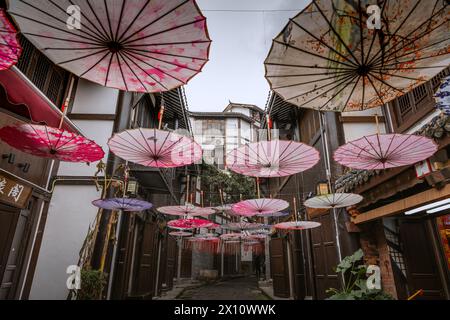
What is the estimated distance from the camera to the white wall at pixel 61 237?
7789 millimetres

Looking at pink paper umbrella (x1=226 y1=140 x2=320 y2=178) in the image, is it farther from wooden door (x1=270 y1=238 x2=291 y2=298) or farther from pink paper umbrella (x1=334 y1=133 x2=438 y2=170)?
wooden door (x1=270 y1=238 x2=291 y2=298)

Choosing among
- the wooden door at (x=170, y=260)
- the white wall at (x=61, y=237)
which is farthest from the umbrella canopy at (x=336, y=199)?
the wooden door at (x=170, y=260)

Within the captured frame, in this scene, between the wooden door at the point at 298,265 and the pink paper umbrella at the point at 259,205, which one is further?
Answer: the wooden door at the point at 298,265

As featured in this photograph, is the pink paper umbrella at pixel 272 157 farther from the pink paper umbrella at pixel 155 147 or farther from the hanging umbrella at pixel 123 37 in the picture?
the hanging umbrella at pixel 123 37

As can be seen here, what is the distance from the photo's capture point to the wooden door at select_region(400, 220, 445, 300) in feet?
25.6

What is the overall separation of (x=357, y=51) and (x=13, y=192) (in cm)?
702

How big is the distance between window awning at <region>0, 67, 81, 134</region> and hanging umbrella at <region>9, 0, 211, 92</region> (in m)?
1.00

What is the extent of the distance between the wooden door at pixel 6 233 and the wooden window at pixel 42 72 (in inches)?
133

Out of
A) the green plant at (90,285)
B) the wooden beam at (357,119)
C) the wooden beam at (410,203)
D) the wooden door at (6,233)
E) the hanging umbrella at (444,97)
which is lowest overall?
the green plant at (90,285)

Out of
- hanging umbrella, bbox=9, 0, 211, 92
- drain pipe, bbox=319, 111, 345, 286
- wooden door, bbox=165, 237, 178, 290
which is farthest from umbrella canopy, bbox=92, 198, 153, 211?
wooden door, bbox=165, 237, 178, 290

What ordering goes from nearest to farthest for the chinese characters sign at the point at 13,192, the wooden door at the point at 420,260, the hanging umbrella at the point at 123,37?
the hanging umbrella at the point at 123,37 < the chinese characters sign at the point at 13,192 < the wooden door at the point at 420,260

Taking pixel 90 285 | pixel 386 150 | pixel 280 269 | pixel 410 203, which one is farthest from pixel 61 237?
pixel 280 269

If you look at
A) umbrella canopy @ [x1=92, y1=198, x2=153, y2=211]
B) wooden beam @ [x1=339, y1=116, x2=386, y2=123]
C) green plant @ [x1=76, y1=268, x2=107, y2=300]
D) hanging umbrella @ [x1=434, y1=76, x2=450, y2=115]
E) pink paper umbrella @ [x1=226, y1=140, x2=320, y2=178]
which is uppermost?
wooden beam @ [x1=339, y1=116, x2=386, y2=123]

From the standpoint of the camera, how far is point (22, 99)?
14.0 feet
